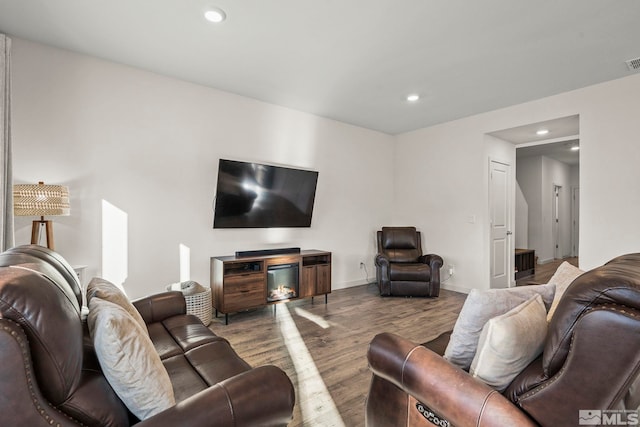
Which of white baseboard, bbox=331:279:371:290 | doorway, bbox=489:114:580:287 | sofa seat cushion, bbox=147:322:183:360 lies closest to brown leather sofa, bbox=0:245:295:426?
sofa seat cushion, bbox=147:322:183:360

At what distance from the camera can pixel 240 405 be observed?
1010 mm

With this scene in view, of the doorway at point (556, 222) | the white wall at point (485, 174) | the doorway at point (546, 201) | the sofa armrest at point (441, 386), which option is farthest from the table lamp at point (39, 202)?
the doorway at point (556, 222)

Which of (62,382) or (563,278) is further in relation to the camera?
(563,278)

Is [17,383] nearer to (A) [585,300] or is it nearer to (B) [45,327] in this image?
(B) [45,327]

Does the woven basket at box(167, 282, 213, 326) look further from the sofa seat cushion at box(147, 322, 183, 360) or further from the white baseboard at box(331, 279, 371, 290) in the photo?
the white baseboard at box(331, 279, 371, 290)

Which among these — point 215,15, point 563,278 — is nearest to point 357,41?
point 215,15

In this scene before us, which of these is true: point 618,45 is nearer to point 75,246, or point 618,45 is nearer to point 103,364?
point 103,364

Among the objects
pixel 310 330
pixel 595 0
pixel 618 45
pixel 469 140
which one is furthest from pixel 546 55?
pixel 310 330

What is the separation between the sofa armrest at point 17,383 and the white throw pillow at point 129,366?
19 cm

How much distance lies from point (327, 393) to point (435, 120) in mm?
4397

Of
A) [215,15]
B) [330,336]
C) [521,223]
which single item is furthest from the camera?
[521,223]

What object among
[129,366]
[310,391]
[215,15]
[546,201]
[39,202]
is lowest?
[310,391]

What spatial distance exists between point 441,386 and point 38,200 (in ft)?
9.91

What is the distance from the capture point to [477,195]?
4668 millimetres
